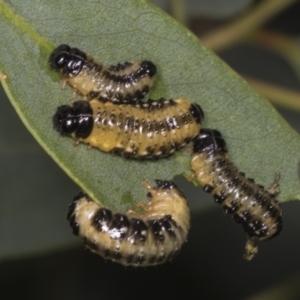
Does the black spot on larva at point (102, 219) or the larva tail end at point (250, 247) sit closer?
the black spot on larva at point (102, 219)

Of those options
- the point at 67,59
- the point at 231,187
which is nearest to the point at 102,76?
the point at 67,59

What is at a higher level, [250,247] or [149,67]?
[149,67]

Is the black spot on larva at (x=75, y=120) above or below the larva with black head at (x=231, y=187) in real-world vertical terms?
above

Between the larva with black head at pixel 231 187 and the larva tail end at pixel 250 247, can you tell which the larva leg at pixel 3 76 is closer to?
the larva with black head at pixel 231 187

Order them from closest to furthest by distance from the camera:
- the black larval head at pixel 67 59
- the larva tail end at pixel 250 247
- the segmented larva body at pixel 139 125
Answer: the black larval head at pixel 67 59, the segmented larva body at pixel 139 125, the larva tail end at pixel 250 247

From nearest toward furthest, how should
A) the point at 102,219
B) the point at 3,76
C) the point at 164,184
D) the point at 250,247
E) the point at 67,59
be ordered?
the point at 3,76 < the point at 67,59 < the point at 102,219 < the point at 164,184 < the point at 250,247

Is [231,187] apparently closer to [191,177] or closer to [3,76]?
[191,177]

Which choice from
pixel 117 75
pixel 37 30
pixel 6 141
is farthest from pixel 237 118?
pixel 6 141

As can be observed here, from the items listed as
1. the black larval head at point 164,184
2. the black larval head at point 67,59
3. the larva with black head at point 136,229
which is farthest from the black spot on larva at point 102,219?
the black larval head at point 67,59
